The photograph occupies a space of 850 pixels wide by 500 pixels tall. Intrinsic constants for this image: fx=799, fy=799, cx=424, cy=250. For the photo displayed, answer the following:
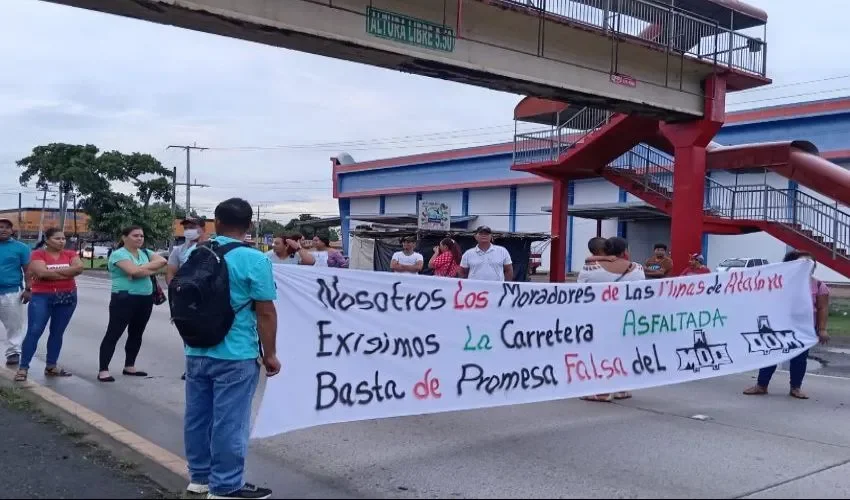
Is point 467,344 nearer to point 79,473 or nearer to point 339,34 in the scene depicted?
point 79,473

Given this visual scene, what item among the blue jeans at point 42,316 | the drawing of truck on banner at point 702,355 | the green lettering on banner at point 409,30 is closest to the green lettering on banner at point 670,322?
the drawing of truck on banner at point 702,355

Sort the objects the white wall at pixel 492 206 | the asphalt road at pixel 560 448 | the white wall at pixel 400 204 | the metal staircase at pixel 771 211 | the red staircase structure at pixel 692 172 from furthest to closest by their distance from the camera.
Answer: the white wall at pixel 400 204, the white wall at pixel 492 206, the red staircase structure at pixel 692 172, the metal staircase at pixel 771 211, the asphalt road at pixel 560 448

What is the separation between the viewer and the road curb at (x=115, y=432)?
17.6ft

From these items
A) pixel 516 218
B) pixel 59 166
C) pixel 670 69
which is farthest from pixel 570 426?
pixel 59 166

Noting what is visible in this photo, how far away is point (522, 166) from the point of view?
2344 centimetres

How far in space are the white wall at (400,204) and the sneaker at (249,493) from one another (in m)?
44.1

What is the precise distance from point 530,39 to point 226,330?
1168cm

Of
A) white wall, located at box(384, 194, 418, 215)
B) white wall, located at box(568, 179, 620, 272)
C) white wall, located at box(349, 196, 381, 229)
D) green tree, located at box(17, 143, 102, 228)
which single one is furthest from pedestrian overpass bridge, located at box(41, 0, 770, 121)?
green tree, located at box(17, 143, 102, 228)

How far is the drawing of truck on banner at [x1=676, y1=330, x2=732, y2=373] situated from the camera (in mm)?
7980

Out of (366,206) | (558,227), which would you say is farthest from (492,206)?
(558,227)

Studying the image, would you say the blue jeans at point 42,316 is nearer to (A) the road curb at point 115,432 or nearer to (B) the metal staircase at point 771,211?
(A) the road curb at point 115,432

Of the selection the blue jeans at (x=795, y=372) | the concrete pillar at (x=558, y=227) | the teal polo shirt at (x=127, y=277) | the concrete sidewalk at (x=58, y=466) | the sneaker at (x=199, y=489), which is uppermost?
the concrete pillar at (x=558, y=227)

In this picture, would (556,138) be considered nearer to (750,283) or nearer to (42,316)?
(750,283)

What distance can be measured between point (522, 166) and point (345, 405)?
18.5 metres
